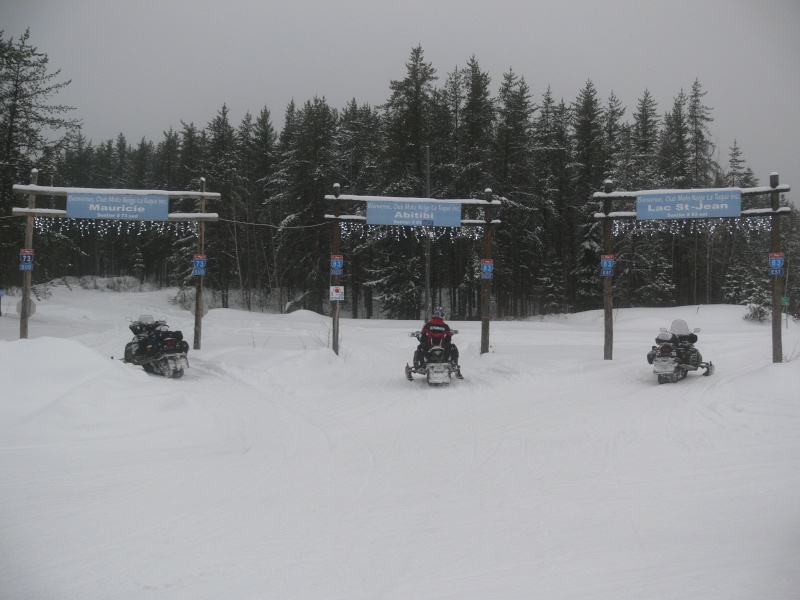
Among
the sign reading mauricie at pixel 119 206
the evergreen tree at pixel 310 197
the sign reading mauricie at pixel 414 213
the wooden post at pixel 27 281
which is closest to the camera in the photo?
the wooden post at pixel 27 281

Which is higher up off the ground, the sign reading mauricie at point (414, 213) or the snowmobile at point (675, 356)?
the sign reading mauricie at point (414, 213)

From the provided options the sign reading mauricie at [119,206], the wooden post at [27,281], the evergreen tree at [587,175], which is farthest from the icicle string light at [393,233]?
the wooden post at [27,281]

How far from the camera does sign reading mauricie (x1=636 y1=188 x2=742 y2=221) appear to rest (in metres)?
15.9

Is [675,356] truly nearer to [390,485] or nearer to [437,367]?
[437,367]

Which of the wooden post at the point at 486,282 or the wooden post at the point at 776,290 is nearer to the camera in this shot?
the wooden post at the point at 776,290

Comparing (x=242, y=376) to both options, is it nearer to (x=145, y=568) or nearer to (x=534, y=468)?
(x=534, y=468)

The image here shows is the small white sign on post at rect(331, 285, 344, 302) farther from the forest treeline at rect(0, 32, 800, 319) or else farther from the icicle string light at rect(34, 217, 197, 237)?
the forest treeline at rect(0, 32, 800, 319)

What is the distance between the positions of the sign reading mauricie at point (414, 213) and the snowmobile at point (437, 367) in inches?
193

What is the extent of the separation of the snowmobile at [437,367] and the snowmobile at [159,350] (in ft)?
18.8

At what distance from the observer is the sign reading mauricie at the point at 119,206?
18266mm

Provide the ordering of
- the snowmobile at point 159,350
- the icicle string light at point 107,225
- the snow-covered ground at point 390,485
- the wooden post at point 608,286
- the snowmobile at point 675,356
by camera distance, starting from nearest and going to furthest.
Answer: the snow-covered ground at point 390,485 < the snowmobile at point 675,356 < the snowmobile at point 159,350 < the wooden post at point 608,286 < the icicle string light at point 107,225

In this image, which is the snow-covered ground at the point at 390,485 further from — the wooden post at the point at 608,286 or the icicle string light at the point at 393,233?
the icicle string light at the point at 393,233

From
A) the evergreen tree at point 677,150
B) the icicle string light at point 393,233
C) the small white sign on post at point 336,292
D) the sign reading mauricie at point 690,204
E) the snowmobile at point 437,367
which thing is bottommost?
the snowmobile at point 437,367


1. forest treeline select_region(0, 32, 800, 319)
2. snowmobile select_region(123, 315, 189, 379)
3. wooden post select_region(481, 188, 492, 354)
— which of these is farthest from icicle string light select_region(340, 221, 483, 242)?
snowmobile select_region(123, 315, 189, 379)
